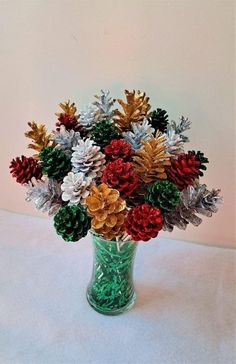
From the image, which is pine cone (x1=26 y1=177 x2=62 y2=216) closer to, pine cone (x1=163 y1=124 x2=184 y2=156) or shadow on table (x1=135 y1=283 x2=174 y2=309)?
pine cone (x1=163 y1=124 x2=184 y2=156)


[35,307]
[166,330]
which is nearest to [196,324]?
[166,330]

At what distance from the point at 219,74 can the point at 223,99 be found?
0.16 ft

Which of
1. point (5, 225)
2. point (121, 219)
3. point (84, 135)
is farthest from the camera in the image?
point (5, 225)

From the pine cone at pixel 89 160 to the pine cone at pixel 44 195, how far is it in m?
0.05

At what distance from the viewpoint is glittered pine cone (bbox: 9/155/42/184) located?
529mm

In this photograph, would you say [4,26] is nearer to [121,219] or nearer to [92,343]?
[121,219]

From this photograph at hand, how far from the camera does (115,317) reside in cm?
65

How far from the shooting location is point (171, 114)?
71cm

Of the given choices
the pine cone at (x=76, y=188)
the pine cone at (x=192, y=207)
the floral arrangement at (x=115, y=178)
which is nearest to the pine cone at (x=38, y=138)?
the floral arrangement at (x=115, y=178)

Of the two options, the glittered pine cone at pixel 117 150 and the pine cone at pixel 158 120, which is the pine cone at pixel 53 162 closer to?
the glittered pine cone at pixel 117 150

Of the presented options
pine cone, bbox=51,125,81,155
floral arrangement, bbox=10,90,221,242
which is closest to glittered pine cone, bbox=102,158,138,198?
floral arrangement, bbox=10,90,221,242

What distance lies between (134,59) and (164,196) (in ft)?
1.08

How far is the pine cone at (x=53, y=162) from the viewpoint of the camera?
20.1 inches

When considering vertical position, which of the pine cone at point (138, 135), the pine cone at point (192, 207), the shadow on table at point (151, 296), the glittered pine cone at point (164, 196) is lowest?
the shadow on table at point (151, 296)
